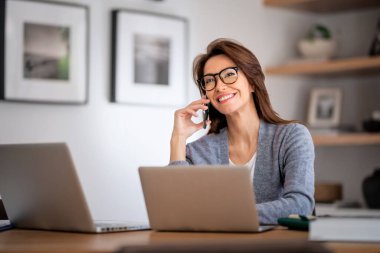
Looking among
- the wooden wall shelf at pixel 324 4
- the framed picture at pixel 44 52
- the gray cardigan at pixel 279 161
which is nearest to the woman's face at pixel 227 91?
the gray cardigan at pixel 279 161

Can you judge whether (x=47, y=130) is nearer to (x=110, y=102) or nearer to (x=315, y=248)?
(x=110, y=102)

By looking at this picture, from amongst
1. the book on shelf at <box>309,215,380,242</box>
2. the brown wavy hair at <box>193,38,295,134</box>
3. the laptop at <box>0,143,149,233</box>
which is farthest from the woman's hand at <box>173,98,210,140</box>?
the book on shelf at <box>309,215,380,242</box>

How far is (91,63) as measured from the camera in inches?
145

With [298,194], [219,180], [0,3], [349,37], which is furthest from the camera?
[349,37]

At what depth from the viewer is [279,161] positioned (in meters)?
2.45

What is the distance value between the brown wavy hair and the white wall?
109 centimetres

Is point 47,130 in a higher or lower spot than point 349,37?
lower

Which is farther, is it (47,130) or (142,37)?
(142,37)

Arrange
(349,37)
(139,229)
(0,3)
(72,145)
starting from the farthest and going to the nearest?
(349,37) → (72,145) → (0,3) → (139,229)

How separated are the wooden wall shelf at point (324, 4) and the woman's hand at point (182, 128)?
172cm

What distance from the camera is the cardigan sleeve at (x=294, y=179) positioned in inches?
79.2

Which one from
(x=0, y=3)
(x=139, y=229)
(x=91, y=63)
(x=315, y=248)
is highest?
(x=0, y=3)

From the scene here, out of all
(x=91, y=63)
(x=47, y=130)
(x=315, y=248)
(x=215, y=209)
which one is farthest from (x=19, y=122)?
(x=315, y=248)

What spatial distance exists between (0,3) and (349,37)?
2.03 meters
